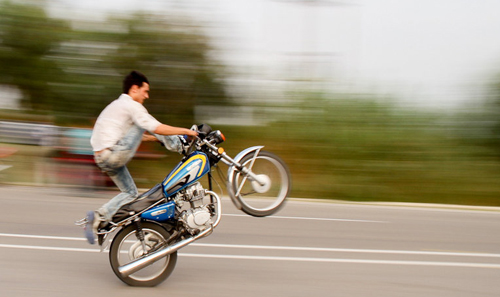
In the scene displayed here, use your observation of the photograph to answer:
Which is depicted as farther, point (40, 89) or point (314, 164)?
point (40, 89)

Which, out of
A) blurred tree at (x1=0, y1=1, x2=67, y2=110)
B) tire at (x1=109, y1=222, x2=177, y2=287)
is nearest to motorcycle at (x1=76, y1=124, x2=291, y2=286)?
tire at (x1=109, y1=222, x2=177, y2=287)

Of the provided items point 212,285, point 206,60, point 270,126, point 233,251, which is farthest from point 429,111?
point 212,285

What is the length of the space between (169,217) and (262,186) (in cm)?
88

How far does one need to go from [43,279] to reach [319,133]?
9991 mm

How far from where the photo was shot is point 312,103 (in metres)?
14.7

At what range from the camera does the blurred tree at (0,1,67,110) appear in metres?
14.7

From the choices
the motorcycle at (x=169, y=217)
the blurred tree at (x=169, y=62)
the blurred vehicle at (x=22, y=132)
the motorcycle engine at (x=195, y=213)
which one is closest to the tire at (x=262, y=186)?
the motorcycle at (x=169, y=217)

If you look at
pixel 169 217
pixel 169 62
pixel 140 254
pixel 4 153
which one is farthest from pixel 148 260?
pixel 169 62

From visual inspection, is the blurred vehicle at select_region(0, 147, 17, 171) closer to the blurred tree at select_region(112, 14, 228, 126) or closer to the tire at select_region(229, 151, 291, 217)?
the blurred tree at select_region(112, 14, 228, 126)

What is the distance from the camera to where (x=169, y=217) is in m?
4.79

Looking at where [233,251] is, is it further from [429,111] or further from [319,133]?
[429,111]

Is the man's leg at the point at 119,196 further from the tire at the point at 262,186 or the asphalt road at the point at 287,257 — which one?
the tire at the point at 262,186

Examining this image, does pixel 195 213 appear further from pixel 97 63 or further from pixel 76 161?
pixel 97 63

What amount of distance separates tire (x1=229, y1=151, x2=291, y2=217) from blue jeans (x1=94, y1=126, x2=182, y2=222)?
2.05ft
